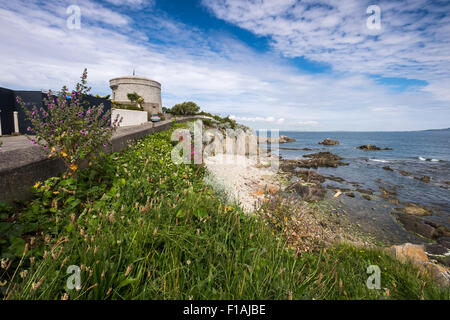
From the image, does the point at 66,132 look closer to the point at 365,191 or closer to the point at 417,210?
the point at 417,210

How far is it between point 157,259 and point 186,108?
38.6m

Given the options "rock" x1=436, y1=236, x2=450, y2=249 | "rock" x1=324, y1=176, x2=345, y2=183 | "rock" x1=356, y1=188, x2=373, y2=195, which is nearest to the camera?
"rock" x1=436, y1=236, x2=450, y2=249

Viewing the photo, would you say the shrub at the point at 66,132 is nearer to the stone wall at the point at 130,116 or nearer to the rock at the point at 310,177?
the rock at the point at 310,177

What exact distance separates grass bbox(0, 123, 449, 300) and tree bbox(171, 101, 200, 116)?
118 ft

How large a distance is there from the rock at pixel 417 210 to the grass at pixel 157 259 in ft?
30.6

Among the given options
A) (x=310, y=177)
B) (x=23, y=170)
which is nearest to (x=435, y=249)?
→ (x=310, y=177)

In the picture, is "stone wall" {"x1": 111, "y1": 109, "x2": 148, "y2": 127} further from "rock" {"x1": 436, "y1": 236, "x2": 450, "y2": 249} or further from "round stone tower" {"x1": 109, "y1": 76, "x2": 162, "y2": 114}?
"rock" {"x1": 436, "y1": 236, "x2": 450, "y2": 249}

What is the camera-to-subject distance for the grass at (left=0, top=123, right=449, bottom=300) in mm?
1773

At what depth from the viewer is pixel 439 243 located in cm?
786

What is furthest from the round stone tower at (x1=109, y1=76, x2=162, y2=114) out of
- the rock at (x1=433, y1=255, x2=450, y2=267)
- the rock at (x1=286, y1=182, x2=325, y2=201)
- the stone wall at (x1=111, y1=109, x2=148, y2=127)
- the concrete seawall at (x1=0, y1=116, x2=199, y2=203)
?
the rock at (x1=433, y1=255, x2=450, y2=267)

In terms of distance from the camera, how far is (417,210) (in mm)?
10781
